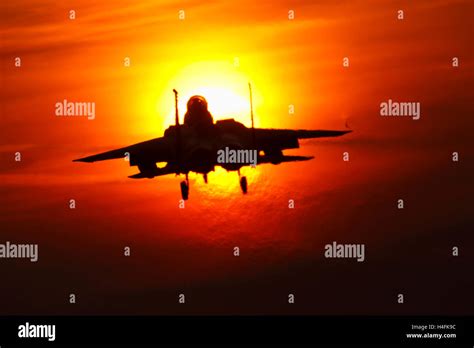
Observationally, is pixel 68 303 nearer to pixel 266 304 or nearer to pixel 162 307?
pixel 162 307

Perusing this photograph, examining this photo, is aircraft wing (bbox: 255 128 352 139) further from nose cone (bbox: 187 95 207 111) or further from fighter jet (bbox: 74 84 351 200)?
nose cone (bbox: 187 95 207 111)

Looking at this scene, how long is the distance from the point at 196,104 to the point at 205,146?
5.94 meters

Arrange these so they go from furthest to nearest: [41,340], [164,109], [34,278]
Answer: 1. [34,278]
2. [164,109]
3. [41,340]

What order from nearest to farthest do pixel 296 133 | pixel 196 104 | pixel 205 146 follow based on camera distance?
pixel 205 146 → pixel 196 104 → pixel 296 133

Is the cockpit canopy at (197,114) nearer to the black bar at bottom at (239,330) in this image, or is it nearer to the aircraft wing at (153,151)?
the aircraft wing at (153,151)

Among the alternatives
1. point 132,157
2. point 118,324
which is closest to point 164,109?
point 132,157

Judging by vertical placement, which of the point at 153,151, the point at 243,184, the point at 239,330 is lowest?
the point at 239,330

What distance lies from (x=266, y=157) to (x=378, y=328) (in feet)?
46.8

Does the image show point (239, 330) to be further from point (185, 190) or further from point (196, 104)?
point (196, 104)

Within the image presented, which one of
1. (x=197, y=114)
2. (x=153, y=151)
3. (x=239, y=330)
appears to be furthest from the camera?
(x=239, y=330)

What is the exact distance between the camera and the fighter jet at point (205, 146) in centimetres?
6262

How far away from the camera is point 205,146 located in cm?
A: 6275

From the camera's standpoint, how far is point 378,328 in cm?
7350

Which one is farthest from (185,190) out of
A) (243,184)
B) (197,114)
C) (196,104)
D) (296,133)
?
(296,133)
